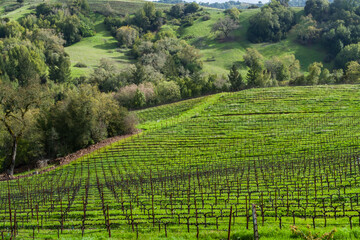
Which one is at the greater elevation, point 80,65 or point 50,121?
point 80,65

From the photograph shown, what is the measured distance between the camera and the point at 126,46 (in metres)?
177

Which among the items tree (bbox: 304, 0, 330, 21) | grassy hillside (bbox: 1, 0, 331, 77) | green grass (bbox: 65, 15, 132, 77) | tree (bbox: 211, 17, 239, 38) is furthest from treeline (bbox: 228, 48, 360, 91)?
green grass (bbox: 65, 15, 132, 77)

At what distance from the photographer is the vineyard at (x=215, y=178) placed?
1639 cm

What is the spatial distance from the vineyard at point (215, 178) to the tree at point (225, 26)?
326ft

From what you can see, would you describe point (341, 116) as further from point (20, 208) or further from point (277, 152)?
point (20, 208)

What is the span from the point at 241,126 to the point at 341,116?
19422 mm

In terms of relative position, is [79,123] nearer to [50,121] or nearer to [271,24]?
[50,121]

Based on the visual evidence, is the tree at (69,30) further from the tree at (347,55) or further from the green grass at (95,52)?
the tree at (347,55)

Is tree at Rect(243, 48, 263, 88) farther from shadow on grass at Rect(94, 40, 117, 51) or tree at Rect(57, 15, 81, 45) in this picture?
tree at Rect(57, 15, 81, 45)

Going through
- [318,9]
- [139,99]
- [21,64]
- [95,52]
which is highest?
[318,9]

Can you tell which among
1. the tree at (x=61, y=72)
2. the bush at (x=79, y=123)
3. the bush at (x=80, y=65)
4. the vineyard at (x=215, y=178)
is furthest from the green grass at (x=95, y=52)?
the bush at (x=79, y=123)

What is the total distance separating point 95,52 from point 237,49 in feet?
240

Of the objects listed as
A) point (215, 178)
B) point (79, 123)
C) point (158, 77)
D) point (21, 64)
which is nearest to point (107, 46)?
point (21, 64)

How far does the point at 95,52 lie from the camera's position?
166250 mm
